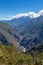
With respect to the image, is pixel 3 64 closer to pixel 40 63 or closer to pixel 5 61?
pixel 5 61

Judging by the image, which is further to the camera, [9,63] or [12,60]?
[12,60]

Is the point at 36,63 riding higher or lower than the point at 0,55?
lower

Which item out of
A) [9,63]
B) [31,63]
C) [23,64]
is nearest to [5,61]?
[9,63]

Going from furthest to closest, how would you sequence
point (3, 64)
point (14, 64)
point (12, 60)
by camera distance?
1. point (12, 60)
2. point (14, 64)
3. point (3, 64)

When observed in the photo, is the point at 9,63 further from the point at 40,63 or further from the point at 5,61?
the point at 40,63

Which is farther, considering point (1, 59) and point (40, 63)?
point (40, 63)

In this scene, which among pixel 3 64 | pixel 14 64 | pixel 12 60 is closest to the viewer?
pixel 3 64

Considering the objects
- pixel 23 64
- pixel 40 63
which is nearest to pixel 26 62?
pixel 23 64
